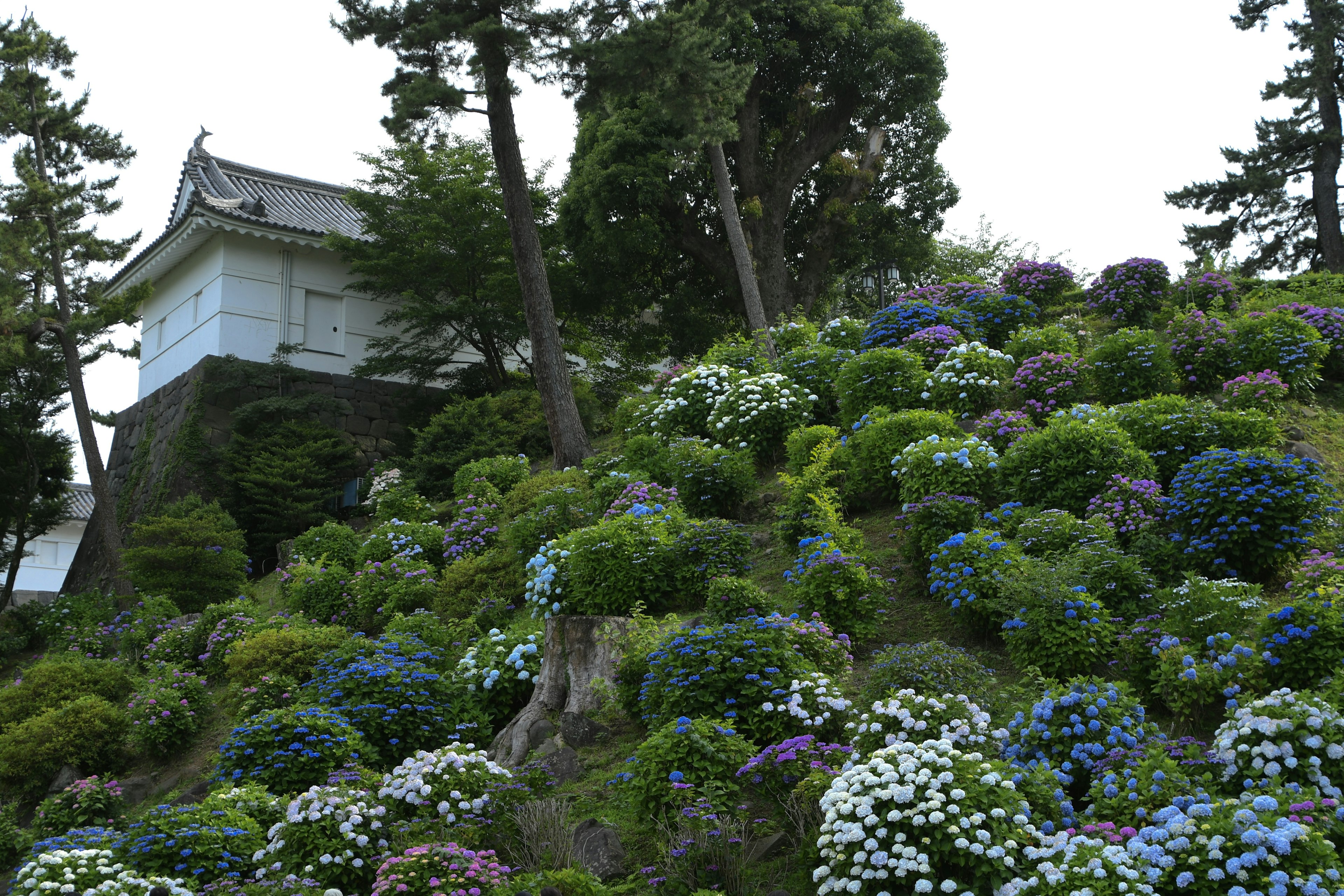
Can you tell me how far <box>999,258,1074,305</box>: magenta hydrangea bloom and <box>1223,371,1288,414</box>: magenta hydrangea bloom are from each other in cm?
372

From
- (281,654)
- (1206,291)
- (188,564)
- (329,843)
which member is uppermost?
(1206,291)

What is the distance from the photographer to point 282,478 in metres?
15.6

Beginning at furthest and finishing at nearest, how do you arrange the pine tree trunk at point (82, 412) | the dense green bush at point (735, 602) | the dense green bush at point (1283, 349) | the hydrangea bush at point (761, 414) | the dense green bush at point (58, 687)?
1. the pine tree trunk at point (82, 412)
2. the hydrangea bush at point (761, 414)
3. the dense green bush at point (58, 687)
4. the dense green bush at point (1283, 349)
5. the dense green bush at point (735, 602)

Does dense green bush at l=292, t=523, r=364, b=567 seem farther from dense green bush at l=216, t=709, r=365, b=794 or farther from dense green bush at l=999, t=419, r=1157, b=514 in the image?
dense green bush at l=999, t=419, r=1157, b=514

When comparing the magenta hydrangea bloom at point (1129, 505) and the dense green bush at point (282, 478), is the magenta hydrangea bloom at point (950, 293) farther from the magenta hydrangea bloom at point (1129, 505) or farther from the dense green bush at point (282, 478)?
the dense green bush at point (282, 478)

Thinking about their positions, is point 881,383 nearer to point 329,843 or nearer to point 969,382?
point 969,382

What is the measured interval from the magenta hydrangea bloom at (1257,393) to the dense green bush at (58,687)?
10.4m

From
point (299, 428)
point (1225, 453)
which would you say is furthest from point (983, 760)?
point (299, 428)

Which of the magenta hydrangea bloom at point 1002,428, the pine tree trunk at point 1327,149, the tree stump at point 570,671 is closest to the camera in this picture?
the tree stump at point 570,671

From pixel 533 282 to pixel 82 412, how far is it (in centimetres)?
812

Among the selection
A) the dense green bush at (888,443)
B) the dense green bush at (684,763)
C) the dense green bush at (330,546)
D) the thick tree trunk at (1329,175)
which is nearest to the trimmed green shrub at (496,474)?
the dense green bush at (330,546)

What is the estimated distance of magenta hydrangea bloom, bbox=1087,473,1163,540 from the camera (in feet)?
23.4

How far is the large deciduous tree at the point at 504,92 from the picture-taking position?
1231cm

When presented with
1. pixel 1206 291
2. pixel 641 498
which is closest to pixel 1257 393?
pixel 1206 291
